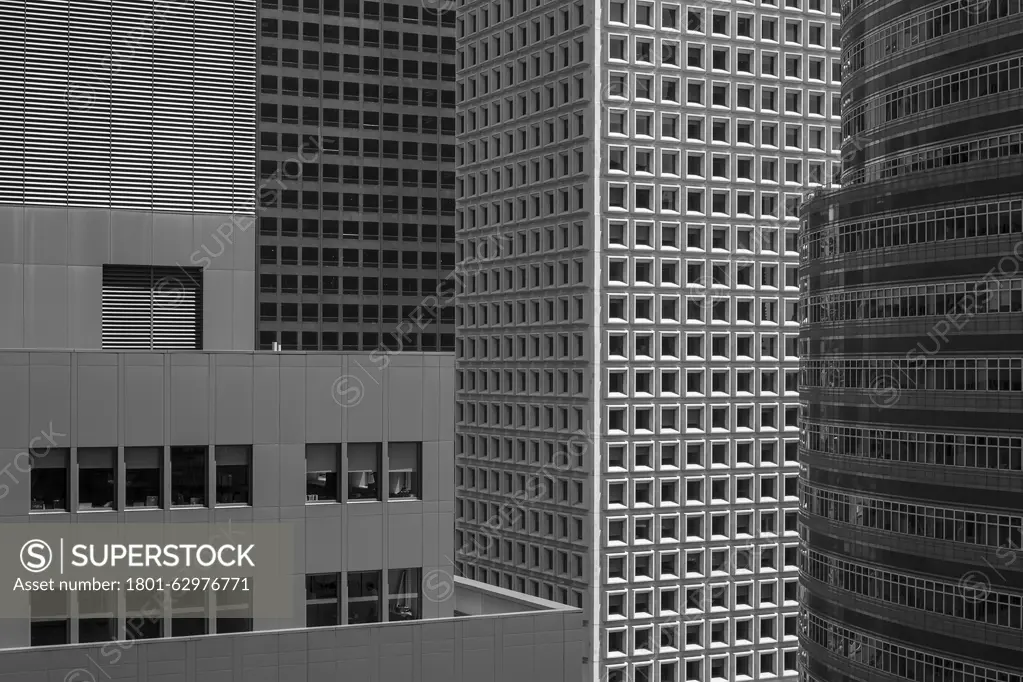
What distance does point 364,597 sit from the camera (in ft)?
166

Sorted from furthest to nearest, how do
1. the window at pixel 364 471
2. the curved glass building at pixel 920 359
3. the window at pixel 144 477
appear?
1. the curved glass building at pixel 920 359
2. the window at pixel 364 471
3. the window at pixel 144 477

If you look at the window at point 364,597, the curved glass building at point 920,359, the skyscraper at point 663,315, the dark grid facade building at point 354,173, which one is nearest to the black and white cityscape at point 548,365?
the window at point 364,597

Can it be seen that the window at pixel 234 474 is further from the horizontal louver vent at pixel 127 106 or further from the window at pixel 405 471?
the horizontal louver vent at pixel 127 106

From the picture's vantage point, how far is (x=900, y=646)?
77188 millimetres

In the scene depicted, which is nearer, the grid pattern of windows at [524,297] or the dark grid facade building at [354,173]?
the grid pattern of windows at [524,297]

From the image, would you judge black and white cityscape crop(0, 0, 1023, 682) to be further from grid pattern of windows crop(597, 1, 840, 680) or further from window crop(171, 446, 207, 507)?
grid pattern of windows crop(597, 1, 840, 680)

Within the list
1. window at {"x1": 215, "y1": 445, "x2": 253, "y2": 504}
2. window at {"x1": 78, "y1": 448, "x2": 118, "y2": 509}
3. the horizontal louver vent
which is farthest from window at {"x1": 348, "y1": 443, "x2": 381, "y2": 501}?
the horizontal louver vent

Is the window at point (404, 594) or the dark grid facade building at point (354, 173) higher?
the dark grid facade building at point (354, 173)

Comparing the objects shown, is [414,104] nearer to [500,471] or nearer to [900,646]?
[500,471]

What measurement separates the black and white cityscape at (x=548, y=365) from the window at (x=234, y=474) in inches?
6.3

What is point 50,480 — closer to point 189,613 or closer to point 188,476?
point 188,476

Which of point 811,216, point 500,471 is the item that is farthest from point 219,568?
point 500,471

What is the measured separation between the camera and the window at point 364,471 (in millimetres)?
50125

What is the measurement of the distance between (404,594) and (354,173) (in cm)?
13696
